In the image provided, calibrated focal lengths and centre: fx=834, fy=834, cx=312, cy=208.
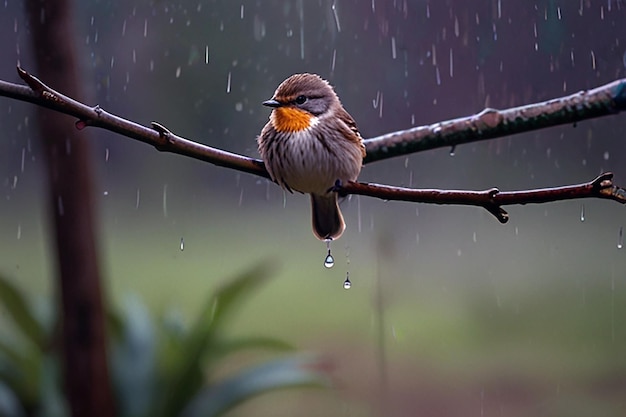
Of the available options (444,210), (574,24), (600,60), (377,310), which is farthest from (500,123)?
(444,210)

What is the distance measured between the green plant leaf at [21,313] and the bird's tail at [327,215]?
148 cm

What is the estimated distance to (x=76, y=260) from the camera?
2.56 m

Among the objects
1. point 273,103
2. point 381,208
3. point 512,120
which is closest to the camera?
point 512,120

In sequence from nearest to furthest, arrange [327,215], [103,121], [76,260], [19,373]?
[103,121], [327,215], [76,260], [19,373]

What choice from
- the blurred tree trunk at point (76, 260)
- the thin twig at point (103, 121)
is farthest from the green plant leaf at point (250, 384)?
the thin twig at point (103, 121)

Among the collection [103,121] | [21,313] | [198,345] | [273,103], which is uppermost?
[273,103]

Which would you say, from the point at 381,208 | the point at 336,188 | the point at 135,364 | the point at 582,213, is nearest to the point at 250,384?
the point at 135,364

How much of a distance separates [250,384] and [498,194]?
2148 millimetres

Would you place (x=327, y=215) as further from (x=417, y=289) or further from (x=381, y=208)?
(x=417, y=289)

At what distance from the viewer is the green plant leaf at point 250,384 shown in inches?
113

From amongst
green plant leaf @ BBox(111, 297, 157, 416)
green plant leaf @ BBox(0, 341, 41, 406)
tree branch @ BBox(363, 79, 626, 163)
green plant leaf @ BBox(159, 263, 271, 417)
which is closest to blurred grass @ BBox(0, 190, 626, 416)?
green plant leaf @ BBox(111, 297, 157, 416)

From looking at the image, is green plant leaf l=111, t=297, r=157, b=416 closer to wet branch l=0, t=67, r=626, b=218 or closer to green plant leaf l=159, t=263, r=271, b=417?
green plant leaf l=159, t=263, r=271, b=417

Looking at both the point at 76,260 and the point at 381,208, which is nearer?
the point at 76,260

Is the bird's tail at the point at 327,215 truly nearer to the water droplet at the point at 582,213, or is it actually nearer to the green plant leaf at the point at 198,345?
the green plant leaf at the point at 198,345
